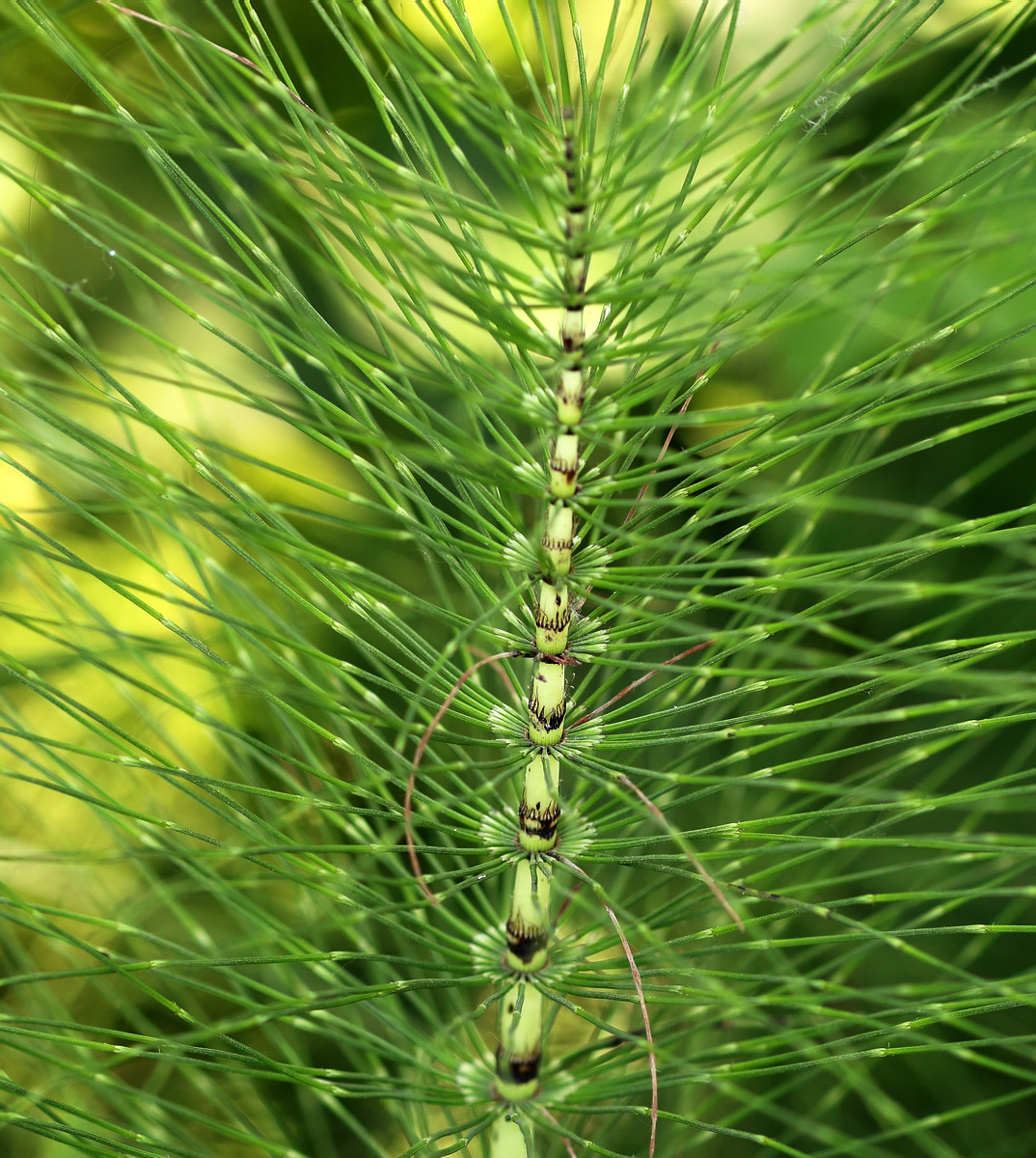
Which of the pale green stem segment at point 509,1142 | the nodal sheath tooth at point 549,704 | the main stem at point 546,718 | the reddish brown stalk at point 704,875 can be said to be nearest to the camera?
the reddish brown stalk at point 704,875

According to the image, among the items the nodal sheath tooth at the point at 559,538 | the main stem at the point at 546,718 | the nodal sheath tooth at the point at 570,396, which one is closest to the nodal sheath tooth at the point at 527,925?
the main stem at the point at 546,718

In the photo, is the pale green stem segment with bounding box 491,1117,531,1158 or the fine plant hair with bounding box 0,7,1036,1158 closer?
the fine plant hair with bounding box 0,7,1036,1158

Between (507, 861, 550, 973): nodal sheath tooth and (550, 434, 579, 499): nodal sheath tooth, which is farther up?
(550, 434, 579, 499): nodal sheath tooth

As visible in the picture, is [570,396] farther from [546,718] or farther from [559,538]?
[546,718]

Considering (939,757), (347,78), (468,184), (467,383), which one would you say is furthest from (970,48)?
(467,383)

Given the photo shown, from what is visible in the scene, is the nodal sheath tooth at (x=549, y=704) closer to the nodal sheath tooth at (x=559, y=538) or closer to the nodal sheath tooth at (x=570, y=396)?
the nodal sheath tooth at (x=559, y=538)

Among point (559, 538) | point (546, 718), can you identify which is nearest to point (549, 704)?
point (546, 718)

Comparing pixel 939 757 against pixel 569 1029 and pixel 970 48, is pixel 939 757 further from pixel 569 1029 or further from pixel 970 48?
pixel 970 48

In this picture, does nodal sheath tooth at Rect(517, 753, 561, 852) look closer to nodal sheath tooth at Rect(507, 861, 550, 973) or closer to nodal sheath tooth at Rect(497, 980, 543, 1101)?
nodal sheath tooth at Rect(507, 861, 550, 973)

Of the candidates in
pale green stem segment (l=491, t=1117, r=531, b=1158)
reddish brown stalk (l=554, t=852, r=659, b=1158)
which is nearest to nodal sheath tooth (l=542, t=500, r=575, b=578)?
reddish brown stalk (l=554, t=852, r=659, b=1158)
